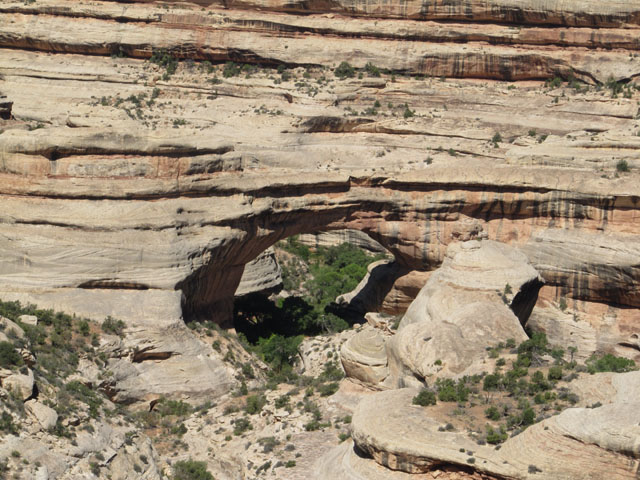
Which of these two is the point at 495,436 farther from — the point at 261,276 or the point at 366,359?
the point at 261,276

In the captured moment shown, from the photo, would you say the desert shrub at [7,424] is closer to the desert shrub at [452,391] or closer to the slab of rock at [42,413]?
the slab of rock at [42,413]

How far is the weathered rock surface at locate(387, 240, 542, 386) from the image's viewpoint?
106ft

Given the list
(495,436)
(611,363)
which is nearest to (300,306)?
(611,363)

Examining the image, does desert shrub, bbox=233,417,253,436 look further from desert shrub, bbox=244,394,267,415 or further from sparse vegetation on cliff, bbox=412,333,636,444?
sparse vegetation on cliff, bbox=412,333,636,444

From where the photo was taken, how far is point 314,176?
1656 inches

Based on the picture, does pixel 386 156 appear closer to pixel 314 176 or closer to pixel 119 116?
pixel 314 176

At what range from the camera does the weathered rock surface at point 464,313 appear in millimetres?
32219

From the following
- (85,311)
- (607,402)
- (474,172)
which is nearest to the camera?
(607,402)

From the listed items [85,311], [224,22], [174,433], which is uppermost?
[224,22]

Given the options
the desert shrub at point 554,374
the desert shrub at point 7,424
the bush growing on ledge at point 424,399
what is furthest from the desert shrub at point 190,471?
the desert shrub at point 554,374

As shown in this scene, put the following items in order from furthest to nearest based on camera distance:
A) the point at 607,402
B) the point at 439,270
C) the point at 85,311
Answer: the point at 439,270 < the point at 85,311 < the point at 607,402

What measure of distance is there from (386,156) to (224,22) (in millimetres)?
17741

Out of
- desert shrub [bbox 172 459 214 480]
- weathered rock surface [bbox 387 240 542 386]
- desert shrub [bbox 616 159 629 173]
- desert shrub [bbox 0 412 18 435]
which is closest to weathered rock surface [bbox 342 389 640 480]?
weathered rock surface [bbox 387 240 542 386]

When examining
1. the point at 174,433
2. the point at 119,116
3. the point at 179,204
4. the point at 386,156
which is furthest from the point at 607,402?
the point at 119,116
